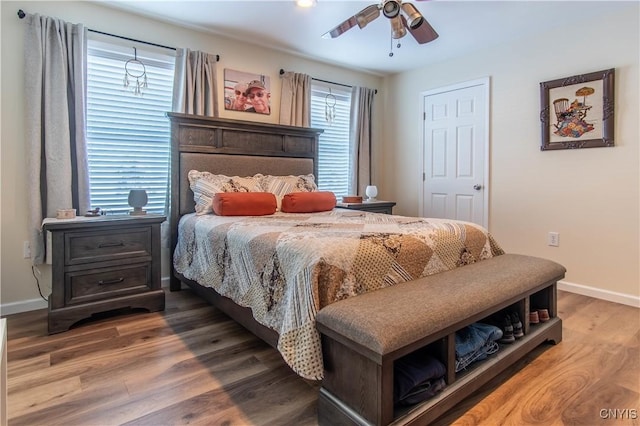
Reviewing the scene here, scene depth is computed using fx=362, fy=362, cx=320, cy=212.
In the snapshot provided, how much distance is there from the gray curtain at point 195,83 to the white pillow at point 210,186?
629 millimetres

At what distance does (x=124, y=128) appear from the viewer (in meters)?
3.16

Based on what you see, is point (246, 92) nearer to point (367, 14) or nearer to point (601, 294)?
point (367, 14)

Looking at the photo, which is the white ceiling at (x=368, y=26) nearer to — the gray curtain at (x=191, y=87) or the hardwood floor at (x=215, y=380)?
the gray curtain at (x=191, y=87)

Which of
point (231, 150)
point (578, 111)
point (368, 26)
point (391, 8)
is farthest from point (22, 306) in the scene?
point (578, 111)

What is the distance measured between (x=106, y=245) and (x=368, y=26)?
9.62 feet

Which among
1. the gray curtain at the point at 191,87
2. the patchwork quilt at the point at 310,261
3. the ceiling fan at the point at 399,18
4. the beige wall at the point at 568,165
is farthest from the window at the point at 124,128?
the beige wall at the point at 568,165

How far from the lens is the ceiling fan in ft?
7.68

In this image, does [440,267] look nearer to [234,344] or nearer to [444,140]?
[234,344]

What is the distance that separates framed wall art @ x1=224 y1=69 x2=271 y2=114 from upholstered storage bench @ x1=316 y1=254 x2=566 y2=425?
109 inches

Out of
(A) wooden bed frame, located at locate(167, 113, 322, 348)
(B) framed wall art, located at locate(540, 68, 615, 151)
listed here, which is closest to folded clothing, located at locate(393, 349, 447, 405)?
(A) wooden bed frame, located at locate(167, 113, 322, 348)

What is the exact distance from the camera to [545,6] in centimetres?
304

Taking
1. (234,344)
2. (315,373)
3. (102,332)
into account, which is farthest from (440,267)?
(102,332)

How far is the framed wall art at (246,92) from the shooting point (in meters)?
3.70

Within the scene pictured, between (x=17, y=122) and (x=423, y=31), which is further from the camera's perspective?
(x=17, y=122)
